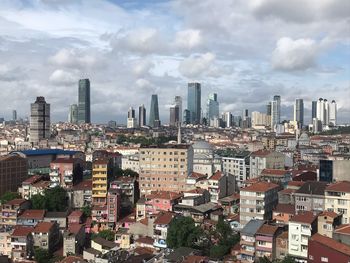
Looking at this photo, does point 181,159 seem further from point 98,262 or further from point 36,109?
point 36,109

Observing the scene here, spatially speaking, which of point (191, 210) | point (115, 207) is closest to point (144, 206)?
point (115, 207)

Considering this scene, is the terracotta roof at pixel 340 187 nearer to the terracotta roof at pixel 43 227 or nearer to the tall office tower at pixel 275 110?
the terracotta roof at pixel 43 227

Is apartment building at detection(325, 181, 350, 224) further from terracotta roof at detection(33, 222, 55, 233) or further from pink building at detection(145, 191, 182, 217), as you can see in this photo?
terracotta roof at detection(33, 222, 55, 233)

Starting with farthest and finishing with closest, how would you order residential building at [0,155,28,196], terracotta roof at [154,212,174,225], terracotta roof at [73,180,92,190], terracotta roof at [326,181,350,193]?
residential building at [0,155,28,196] → terracotta roof at [73,180,92,190] → terracotta roof at [154,212,174,225] → terracotta roof at [326,181,350,193]

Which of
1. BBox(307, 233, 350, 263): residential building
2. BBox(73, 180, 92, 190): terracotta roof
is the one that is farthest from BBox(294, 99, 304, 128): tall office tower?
BBox(307, 233, 350, 263): residential building

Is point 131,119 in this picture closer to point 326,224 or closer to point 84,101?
point 84,101

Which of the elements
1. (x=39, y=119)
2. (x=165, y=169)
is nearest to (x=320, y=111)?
(x=39, y=119)

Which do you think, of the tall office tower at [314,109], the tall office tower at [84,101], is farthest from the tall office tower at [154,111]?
the tall office tower at [314,109]
